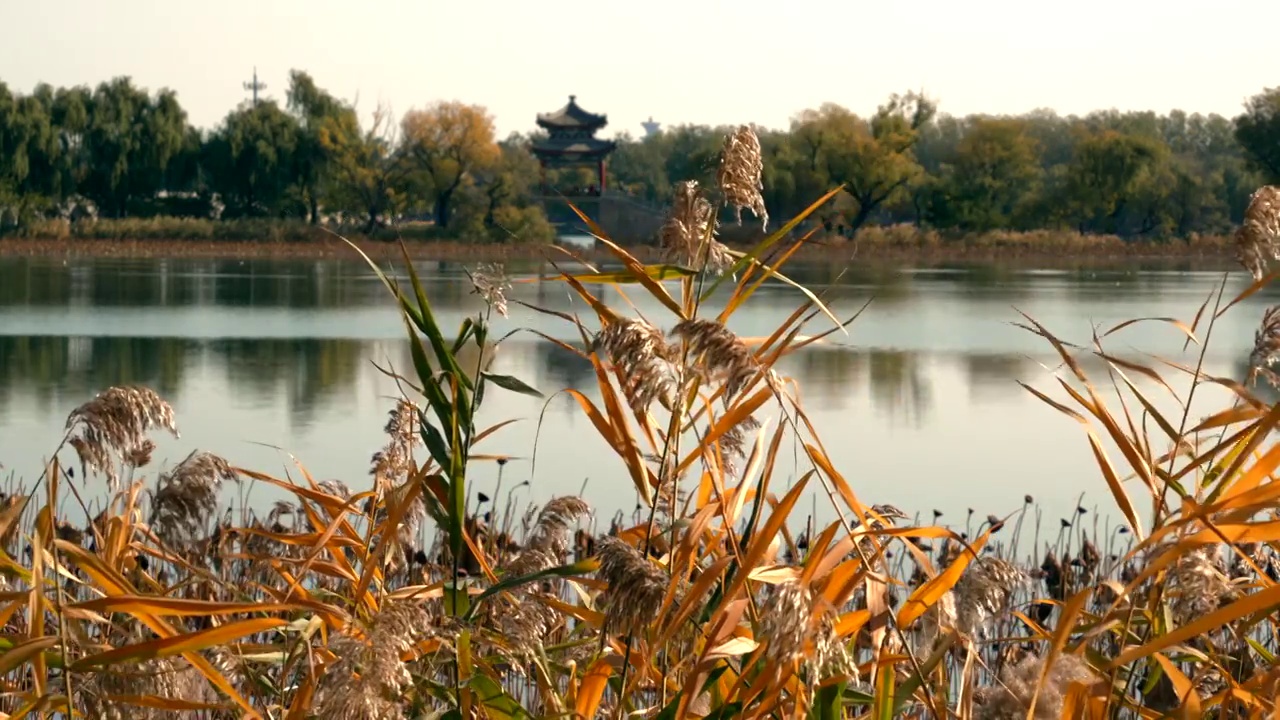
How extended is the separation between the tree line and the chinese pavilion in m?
1.34

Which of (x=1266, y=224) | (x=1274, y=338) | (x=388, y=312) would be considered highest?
(x=1266, y=224)

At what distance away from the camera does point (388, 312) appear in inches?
883

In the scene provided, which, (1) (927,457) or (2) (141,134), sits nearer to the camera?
(1) (927,457)

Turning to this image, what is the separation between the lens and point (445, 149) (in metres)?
55.6

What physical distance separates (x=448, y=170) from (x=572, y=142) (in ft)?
30.7

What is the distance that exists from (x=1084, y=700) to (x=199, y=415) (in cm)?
966

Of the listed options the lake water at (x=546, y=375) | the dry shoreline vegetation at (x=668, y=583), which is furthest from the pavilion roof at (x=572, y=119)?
the dry shoreline vegetation at (x=668, y=583)

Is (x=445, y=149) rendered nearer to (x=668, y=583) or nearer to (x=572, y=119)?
(x=572, y=119)

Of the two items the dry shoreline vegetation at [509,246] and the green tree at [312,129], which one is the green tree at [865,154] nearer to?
the dry shoreline vegetation at [509,246]

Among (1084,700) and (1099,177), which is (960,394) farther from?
(1099,177)

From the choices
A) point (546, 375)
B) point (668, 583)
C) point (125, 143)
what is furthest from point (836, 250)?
point (668, 583)

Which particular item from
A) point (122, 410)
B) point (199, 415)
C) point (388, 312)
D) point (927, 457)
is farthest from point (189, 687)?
point (388, 312)

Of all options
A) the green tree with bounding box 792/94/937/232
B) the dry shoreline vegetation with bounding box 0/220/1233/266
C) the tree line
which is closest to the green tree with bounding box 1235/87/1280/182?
the tree line

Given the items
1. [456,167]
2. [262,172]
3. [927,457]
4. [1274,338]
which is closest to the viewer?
[1274,338]
